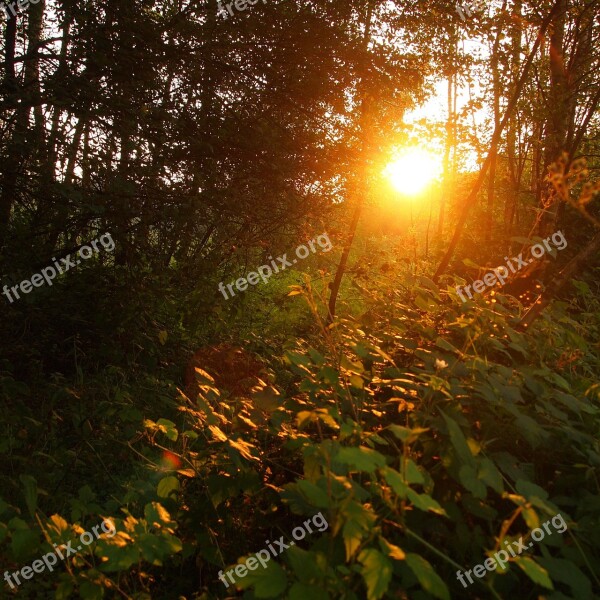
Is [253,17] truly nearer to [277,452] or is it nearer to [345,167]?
[345,167]

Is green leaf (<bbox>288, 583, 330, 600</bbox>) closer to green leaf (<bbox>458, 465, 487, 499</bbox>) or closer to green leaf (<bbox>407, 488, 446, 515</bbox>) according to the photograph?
green leaf (<bbox>407, 488, 446, 515</bbox>)

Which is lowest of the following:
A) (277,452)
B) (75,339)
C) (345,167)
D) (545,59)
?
(277,452)

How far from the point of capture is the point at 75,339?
5684mm

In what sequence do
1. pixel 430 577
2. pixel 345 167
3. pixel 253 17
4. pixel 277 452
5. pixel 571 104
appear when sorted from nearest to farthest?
pixel 430 577 < pixel 277 452 < pixel 253 17 < pixel 345 167 < pixel 571 104

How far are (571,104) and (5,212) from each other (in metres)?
10.4

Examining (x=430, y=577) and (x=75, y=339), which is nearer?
(x=430, y=577)

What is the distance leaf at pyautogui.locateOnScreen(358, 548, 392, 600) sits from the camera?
3.92ft

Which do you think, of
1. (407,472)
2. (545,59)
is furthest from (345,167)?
(545,59)
